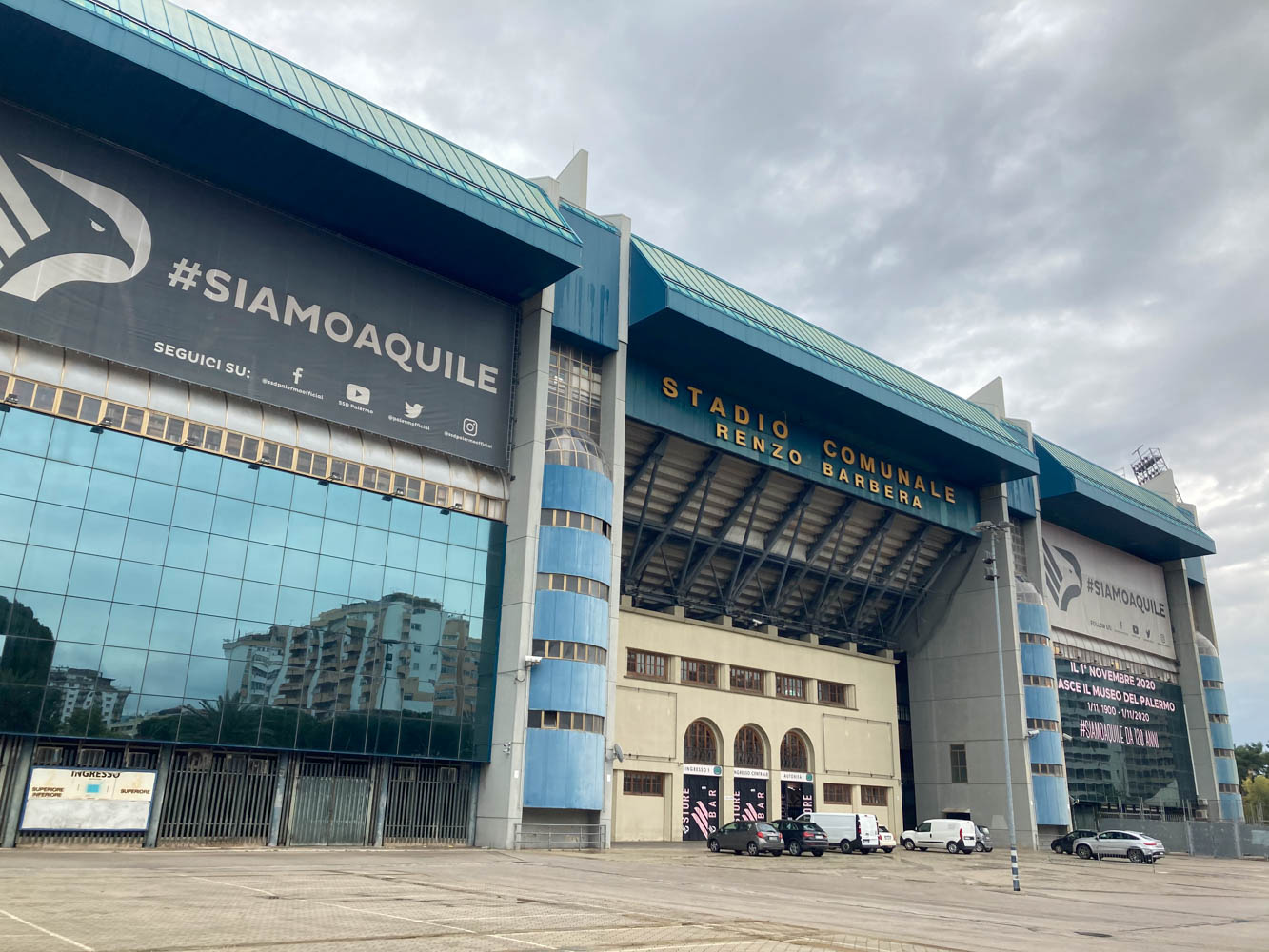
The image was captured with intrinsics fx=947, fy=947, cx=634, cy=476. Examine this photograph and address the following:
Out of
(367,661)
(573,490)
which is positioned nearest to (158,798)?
(367,661)

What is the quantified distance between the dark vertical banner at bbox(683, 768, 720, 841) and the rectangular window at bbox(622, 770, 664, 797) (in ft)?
5.64

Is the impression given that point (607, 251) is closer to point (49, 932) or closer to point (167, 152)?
point (167, 152)

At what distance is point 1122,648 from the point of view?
78.6 m

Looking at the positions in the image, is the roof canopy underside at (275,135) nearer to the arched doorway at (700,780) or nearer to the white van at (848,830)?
the arched doorway at (700,780)

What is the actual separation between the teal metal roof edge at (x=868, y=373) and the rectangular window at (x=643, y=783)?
23.1 meters

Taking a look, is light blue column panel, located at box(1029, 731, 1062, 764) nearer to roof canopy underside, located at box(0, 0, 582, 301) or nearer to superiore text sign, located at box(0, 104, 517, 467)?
superiore text sign, located at box(0, 104, 517, 467)

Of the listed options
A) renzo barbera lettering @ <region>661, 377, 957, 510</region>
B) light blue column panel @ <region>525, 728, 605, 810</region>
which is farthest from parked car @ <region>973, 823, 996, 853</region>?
light blue column panel @ <region>525, 728, 605, 810</region>

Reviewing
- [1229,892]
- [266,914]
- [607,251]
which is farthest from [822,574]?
[266,914]

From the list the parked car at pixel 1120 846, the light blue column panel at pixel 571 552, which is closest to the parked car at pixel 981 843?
the parked car at pixel 1120 846

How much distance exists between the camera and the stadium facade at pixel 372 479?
30266 millimetres

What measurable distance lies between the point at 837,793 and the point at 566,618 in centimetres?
2932

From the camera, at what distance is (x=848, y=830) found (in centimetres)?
4756

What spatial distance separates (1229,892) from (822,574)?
32.5 meters

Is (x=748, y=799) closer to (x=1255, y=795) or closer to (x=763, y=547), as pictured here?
(x=763, y=547)
